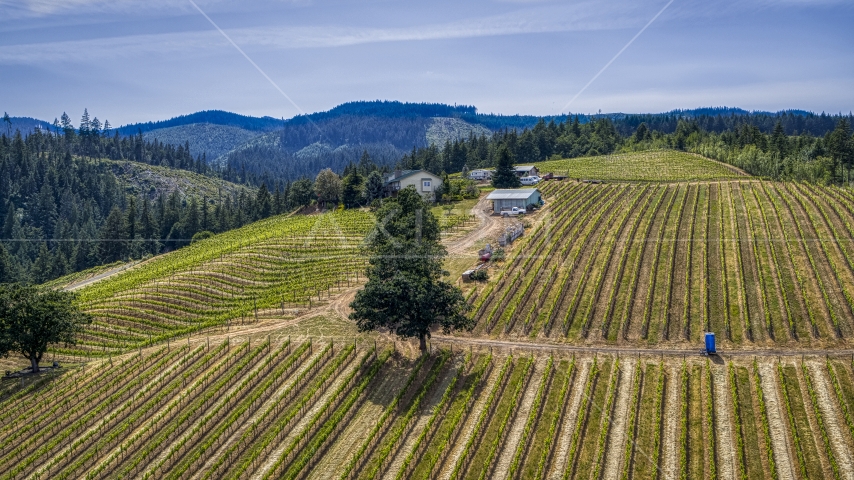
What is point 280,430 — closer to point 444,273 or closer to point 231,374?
point 231,374

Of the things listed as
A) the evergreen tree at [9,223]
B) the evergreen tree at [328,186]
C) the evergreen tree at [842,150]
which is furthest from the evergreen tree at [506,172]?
the evergreen tree at [9,223]

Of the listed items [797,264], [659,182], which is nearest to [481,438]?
[797,264]

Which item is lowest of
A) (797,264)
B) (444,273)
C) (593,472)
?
(593,472)

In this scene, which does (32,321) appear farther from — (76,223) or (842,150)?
(76,223)

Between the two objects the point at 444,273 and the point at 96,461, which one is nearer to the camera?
the point at 96,461

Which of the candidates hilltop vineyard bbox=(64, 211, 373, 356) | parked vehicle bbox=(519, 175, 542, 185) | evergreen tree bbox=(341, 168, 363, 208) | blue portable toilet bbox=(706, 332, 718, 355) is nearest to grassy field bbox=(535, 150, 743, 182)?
parked vehicle bbox=(519, 175, 542, 185)

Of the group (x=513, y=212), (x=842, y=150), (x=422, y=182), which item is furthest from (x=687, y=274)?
(x=842, y=150)

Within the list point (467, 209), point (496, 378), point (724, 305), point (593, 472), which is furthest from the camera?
point (467, 209)

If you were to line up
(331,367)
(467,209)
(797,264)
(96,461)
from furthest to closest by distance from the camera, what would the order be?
(467,209) < (797,264) < (331,367) < (96,461)
